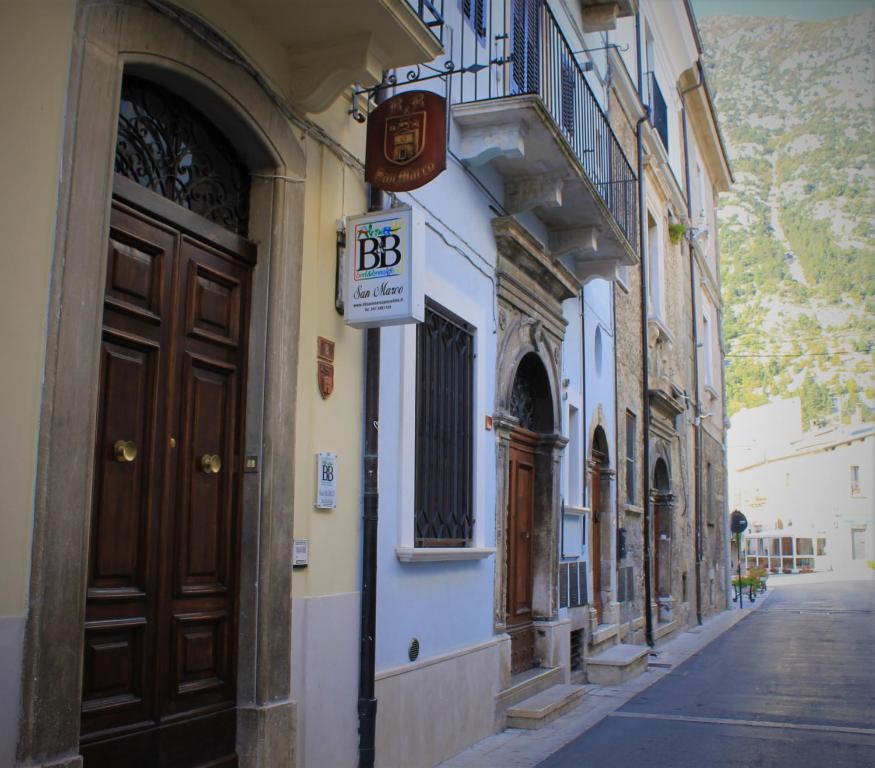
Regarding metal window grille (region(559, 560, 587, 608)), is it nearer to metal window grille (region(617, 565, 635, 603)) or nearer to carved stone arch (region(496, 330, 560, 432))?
carved stone arch (region(496, 330, 560, 432))

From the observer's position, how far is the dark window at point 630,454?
51.0 feet

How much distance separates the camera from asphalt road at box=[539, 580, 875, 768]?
7543 mm

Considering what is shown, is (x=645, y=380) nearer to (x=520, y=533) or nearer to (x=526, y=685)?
(x=520, y=533)

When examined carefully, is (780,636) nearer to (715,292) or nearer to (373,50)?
(715,292)

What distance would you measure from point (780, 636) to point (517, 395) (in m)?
10.6

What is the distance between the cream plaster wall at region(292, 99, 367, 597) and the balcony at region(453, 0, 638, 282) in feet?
→ 4.75

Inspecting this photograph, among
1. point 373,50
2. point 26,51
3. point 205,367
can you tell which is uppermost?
point 373,50

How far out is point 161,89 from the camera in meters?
5.07

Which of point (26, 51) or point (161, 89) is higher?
point (161, 89)

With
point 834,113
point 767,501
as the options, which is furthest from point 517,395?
point 834,113

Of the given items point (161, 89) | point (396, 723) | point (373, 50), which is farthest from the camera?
point (396, 723)

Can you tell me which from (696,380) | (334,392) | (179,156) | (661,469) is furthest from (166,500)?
(696,380)

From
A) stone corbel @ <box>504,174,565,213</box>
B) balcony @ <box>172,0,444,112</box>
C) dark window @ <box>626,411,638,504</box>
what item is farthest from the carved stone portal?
dark window @ <box>626,411,638,504</box>

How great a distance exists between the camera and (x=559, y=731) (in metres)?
8.65
